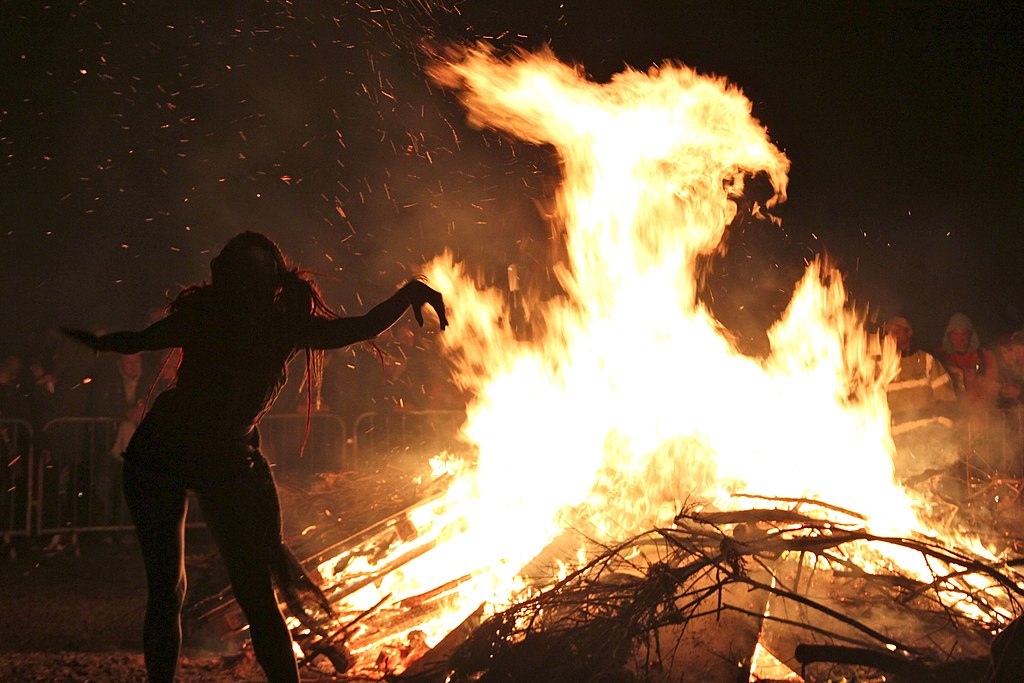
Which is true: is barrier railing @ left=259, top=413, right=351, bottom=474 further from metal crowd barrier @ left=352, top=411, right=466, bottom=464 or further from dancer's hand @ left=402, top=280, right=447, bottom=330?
dancer's hand @ left=402, top=280, right=447, bottom=330

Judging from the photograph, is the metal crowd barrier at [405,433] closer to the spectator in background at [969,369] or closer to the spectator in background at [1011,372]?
the spectator in background at [969,369]

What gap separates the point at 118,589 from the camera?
6371 millimetres

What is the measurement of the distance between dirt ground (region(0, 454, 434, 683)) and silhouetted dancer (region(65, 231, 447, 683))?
1.34 meters

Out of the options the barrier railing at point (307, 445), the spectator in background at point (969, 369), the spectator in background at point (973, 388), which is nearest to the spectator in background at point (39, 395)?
the barrier railing at point (307, 445)

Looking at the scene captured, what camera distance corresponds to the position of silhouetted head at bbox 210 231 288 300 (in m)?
3.28

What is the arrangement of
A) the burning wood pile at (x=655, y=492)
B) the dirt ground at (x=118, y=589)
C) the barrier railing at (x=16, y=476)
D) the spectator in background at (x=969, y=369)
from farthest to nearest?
the spectator in background at (x=969, y=369) < the barrier railing at (x=16, y=476) < the dirt ground at (x=118, y=589) < the burning wood pile at (x=655, y=492)

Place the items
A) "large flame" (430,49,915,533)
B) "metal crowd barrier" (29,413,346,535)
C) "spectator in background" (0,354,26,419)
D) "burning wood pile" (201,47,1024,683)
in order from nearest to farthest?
"burning wood pile" (201,47,1024,683), "large flame" (430,49,915,533), "metal crowd barrier" (29,413,346,535), "spectator in background" (0,354,26,419)

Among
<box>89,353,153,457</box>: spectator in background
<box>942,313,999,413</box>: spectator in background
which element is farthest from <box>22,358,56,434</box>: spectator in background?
<box>942,313,999,413</box>: spectator in background

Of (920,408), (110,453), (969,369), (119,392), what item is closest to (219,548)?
(110,453)

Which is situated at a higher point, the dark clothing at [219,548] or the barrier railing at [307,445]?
the barrier railing at [307,445]

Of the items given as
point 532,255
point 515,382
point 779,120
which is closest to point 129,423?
point 515,382

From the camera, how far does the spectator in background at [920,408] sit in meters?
8.45

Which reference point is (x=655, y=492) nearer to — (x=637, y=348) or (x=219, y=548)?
(x=637, y=348)

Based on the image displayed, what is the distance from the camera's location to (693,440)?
602 cm
